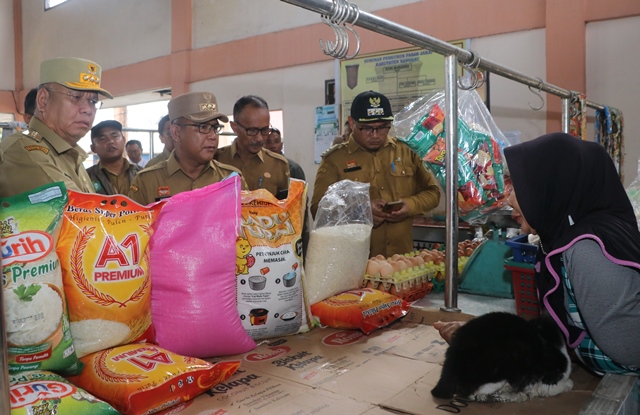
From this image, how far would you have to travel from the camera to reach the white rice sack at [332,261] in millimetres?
1658

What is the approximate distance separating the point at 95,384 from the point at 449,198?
1131 mm

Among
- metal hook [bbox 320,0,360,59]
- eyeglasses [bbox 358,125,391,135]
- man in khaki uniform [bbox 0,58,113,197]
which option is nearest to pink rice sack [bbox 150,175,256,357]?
metal hook [bbox 320,0,360,59]

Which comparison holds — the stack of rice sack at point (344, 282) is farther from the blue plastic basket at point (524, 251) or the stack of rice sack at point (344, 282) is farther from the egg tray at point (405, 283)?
the blue plastic basket at point (524, 251)

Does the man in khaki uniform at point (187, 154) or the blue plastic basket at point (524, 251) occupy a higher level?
the man in khaki uniform at point (187, 154)

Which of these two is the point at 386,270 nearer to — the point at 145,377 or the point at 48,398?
the point at 145,377

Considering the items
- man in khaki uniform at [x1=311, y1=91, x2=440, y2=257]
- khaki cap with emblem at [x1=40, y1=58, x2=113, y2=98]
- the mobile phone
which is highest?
khaki cap with emblem at [x1=40, y1=58, x2=113, y2=98]

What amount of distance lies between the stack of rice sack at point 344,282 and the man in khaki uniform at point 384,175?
1007 mm

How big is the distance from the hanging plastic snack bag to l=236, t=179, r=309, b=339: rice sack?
800mm

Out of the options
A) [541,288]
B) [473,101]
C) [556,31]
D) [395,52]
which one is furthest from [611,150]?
[541,288]

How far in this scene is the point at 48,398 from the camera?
95cm

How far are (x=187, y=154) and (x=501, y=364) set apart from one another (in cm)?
157

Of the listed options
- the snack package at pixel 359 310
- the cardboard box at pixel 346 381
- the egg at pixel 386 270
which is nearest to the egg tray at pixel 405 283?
the egg at pixel 386 270

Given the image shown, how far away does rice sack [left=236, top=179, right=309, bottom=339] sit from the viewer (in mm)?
1444

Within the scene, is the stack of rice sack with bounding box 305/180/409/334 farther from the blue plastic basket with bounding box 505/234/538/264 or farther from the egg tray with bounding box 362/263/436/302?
the blue plastic basket with bounding box 505/234/538/264
